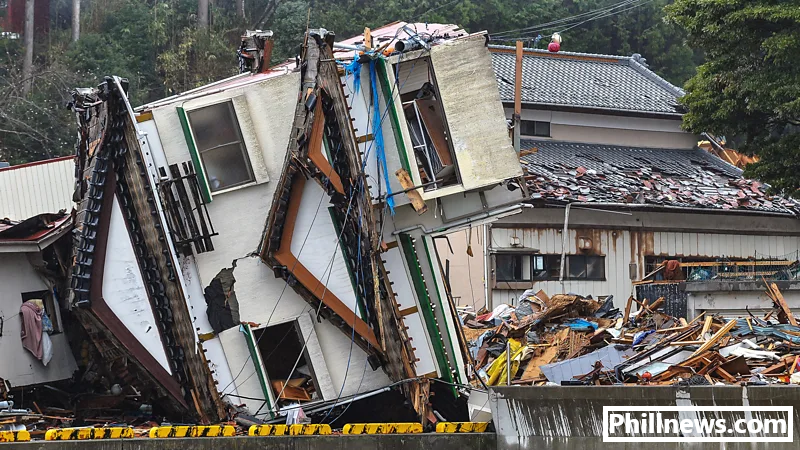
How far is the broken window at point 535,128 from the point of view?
106 feet

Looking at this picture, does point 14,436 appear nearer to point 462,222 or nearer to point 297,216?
point 297,216

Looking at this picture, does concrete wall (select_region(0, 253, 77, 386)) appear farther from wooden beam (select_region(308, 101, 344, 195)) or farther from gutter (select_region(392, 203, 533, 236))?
gutter (select_region(392, 203, 533, 236))

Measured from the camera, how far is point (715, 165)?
111 feet

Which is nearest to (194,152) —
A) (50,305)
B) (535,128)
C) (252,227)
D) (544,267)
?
(252,227)

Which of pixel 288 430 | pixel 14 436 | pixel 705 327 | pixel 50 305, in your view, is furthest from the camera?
pixel 705 327

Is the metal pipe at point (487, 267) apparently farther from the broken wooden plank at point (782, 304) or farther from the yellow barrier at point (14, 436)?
the yellow barrier at point (14, 436)

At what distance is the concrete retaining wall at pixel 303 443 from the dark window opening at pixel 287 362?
8.87ft

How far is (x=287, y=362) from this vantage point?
567 inches

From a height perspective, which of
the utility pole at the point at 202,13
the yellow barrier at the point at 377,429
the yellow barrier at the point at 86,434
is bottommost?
the yellow barrier at the point at 377,429

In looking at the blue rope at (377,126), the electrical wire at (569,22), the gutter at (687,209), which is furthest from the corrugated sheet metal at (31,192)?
the electrical wire at (569,22)

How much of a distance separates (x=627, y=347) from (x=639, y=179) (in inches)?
581

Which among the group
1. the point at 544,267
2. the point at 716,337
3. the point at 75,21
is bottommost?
the point at 544,267

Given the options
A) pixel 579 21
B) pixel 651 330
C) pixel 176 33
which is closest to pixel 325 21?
pixel 176 33

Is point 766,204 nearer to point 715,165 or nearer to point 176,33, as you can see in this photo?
point 715,165
